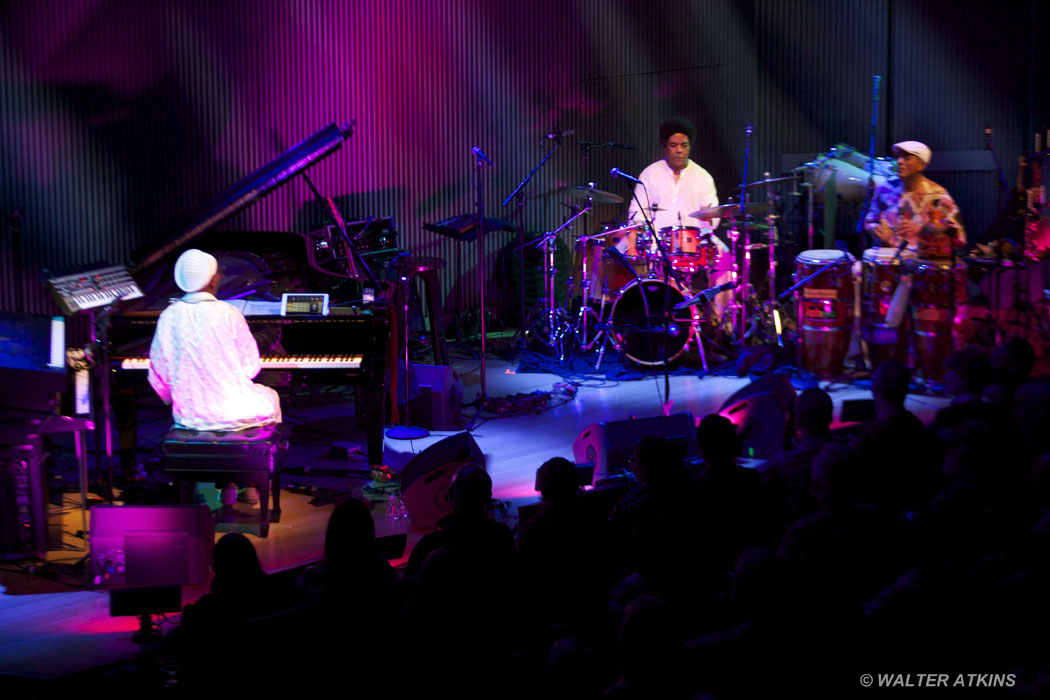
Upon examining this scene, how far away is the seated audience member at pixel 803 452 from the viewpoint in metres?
4.17

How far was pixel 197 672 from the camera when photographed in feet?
8.29

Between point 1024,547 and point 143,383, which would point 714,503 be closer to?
point 1024,547

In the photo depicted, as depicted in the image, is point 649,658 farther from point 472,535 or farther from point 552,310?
point 552,310

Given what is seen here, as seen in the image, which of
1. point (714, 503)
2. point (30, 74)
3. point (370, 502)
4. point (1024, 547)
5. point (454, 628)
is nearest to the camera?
point (454, 628)

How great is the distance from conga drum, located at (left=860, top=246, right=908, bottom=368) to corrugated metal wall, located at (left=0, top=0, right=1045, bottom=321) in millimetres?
2726

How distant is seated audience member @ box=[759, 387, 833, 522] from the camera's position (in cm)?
417

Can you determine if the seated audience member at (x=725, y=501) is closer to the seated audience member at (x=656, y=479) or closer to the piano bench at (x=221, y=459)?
the seated audience member at (x=656, y=479)

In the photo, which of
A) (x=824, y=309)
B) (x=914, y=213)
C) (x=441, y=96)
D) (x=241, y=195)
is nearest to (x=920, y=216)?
(x=914, y=213)

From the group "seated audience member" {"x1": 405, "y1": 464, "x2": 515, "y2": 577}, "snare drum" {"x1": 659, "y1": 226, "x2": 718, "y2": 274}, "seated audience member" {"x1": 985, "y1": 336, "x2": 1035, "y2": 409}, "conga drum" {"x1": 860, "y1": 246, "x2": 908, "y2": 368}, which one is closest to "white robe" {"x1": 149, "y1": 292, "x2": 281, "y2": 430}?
"seated audience member" {"x1": 405, "y1": 464, "x2": 515, "y2": 577}

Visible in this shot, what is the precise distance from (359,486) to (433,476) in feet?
3.17

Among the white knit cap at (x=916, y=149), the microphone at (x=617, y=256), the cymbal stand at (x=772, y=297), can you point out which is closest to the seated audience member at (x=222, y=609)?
the microphone at (x=617, y=256)

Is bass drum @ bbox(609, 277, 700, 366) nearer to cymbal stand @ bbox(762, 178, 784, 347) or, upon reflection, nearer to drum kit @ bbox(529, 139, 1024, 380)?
→ drum kit @ bbox(529, 139, 1024, 380)

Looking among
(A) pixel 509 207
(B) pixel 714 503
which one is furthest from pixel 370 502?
(A) pixel 509 207

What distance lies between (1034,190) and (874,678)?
693cm
